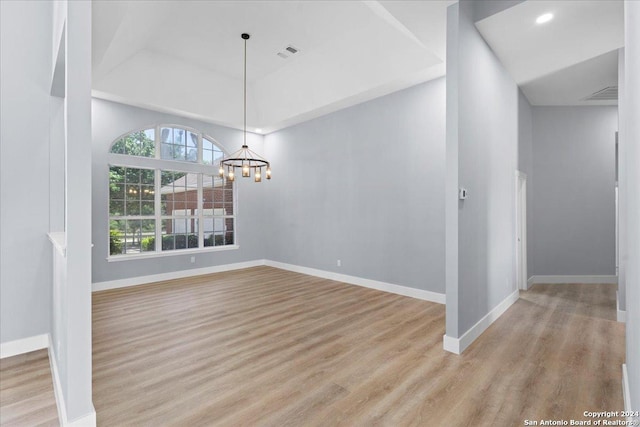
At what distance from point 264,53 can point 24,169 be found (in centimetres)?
390

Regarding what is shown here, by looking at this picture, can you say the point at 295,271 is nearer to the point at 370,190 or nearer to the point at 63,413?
the point at 370,190

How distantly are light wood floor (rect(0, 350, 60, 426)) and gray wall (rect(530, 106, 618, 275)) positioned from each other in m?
7.15

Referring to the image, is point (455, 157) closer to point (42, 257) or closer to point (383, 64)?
point (383, 64)

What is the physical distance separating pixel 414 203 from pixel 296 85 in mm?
3309

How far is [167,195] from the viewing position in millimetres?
6492

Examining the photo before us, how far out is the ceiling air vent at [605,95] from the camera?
16.7ft

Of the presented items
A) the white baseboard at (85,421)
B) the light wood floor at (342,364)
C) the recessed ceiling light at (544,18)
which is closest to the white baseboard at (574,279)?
the light wood floor at (342,364)

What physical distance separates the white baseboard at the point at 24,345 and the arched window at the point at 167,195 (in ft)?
8.66

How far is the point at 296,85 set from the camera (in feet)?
20.2

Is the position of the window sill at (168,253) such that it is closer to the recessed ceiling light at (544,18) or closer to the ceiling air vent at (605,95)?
the recessed ceiling light at (544,18)

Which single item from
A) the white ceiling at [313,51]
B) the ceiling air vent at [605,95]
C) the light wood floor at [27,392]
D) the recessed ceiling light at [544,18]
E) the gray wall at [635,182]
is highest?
the white ceiling at [313,51]

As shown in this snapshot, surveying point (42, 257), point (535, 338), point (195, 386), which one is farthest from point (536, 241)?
point (42, 257)

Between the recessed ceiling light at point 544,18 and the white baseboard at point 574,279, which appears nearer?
the recessed ceiling light at point 544,18

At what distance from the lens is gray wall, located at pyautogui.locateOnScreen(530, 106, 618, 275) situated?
5746mm
